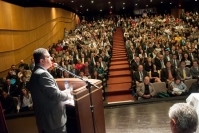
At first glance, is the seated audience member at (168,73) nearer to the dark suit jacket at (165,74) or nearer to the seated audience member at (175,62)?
the dark suit jacket at (165,74)

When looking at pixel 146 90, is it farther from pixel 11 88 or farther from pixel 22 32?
pixel 22 32

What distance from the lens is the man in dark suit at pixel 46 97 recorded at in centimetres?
172

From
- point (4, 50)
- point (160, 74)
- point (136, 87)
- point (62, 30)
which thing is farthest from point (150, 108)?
point (62, 30)

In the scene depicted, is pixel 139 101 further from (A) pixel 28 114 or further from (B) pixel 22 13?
(B) pixel 22 13

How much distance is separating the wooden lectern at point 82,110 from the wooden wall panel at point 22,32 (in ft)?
15.8

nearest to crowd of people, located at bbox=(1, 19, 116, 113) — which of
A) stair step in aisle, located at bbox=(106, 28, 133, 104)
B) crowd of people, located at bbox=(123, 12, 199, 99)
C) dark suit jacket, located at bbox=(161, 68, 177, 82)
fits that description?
stair step in aisle, located at bbox=(106, 28, 133, 104)

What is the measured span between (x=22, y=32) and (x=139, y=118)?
5.58 meters

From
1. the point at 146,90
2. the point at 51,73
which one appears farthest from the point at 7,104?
the point at 146,90

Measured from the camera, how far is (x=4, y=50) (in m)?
6.45

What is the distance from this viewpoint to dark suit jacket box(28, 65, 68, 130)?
5.65ft

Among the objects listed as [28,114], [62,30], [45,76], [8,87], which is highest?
[62,30]

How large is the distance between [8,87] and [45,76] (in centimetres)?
403

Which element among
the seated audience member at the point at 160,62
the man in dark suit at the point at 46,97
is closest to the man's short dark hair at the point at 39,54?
the man in dark suit at the point at 46,97

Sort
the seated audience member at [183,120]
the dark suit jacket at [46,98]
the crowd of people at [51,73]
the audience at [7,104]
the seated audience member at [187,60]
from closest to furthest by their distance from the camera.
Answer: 1. the seated audience member at [183,120]
2. the dark suit jacket at [46,98]
3. the audience at [7,104]
4. the crowd of people at [51,73]
5. the seated audience member at [187,60]
